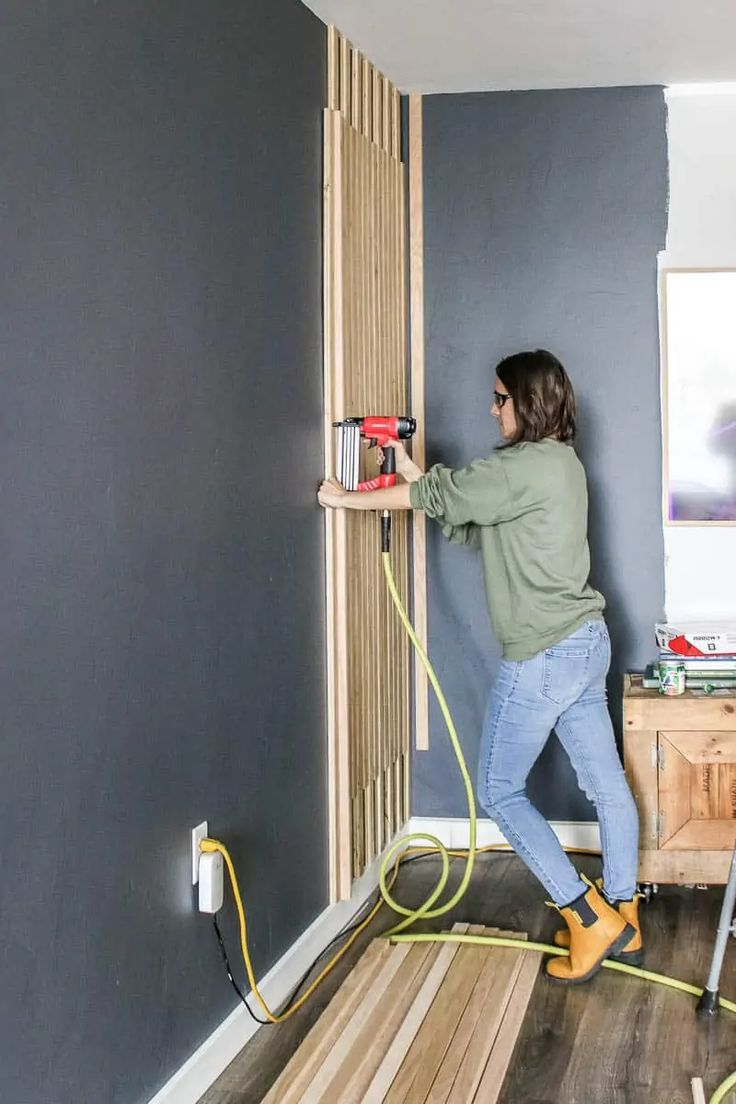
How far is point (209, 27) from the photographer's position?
2.37 m

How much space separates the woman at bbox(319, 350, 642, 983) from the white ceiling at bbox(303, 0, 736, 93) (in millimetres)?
935

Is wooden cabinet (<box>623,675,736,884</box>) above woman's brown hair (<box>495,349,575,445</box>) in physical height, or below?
below

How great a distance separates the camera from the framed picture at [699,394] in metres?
3.68

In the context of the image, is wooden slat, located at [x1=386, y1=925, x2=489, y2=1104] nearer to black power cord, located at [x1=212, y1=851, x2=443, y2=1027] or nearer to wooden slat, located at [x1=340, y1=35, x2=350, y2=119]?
black power cord, located at [x1=212, y1=851, x2=443, y2=1027]

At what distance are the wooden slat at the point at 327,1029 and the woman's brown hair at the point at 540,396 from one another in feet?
4.59

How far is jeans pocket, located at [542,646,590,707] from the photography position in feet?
9.69

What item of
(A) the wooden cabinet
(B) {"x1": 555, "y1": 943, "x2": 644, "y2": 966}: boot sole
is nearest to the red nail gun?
(A) the wooden cabinet

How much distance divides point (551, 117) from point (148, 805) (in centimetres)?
266

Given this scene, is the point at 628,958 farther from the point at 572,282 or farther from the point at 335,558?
the point at 572,282

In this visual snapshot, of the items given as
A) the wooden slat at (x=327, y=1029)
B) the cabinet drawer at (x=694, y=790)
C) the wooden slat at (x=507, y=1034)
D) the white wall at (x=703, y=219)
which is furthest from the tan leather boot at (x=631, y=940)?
the white wall at (x=703, y=219)

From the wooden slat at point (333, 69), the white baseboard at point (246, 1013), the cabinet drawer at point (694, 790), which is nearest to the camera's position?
the white baseboard at point (246, 1013)

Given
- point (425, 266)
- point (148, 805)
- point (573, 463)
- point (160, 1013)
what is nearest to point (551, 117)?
point (425, 266)

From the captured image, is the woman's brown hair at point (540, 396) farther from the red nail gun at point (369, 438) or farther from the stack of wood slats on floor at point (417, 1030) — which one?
the stack of wood slats on floor at point (417, 1030)

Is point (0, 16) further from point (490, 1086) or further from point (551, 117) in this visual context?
point (551, 117)
